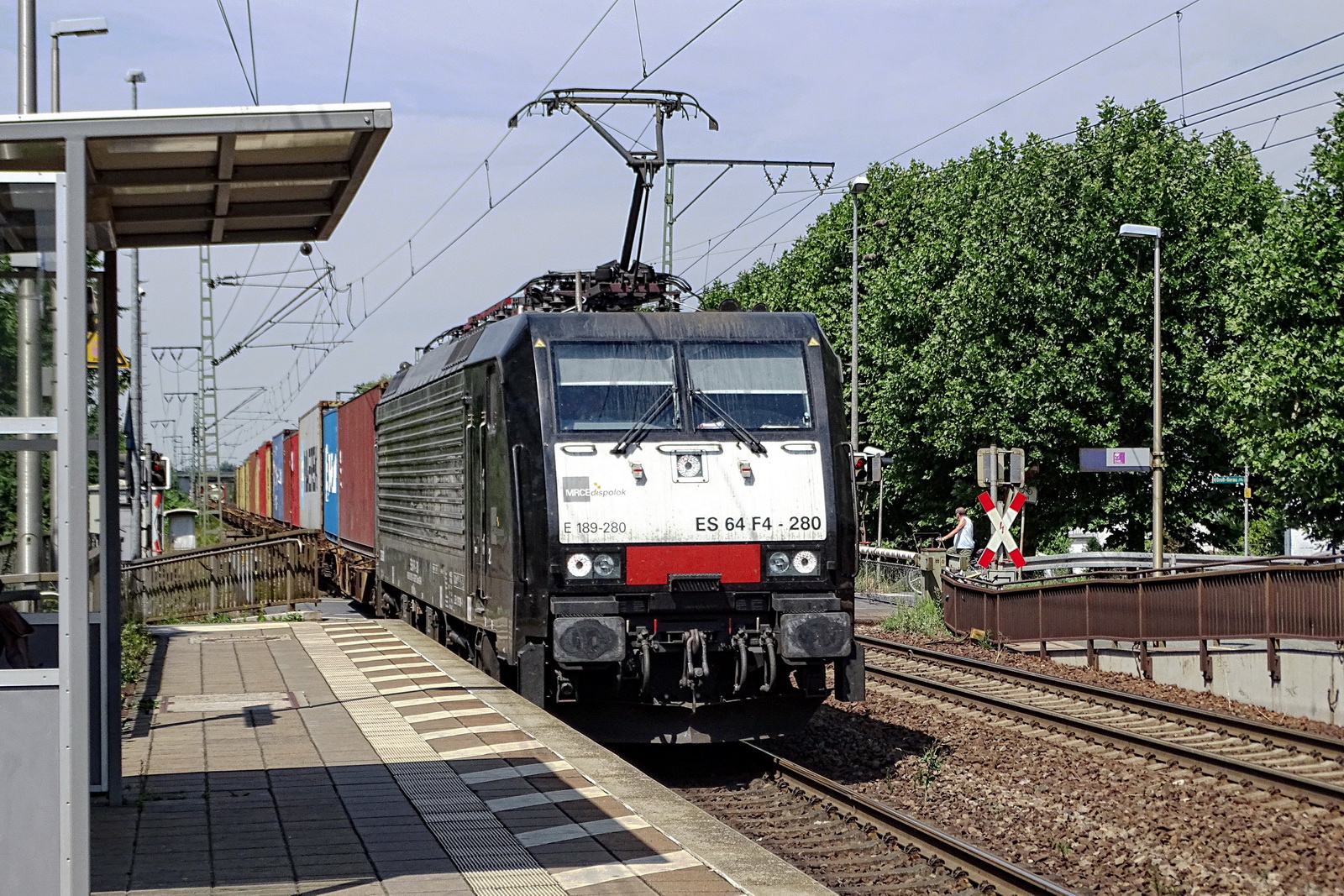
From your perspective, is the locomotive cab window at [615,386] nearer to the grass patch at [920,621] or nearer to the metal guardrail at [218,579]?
the grass patch at [920,621]

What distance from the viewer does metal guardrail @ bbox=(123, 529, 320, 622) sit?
22.6 meters

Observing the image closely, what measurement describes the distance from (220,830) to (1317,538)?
2234 cm

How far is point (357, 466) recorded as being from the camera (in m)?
22.3

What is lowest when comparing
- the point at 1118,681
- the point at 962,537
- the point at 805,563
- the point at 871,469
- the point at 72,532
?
the point at 1118,681

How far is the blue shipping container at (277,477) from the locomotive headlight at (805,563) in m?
32.6

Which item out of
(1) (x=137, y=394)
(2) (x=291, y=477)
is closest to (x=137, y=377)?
(1) (x=137, y=394)

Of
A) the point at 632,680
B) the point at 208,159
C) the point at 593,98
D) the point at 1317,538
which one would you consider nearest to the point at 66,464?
the point at 208,159

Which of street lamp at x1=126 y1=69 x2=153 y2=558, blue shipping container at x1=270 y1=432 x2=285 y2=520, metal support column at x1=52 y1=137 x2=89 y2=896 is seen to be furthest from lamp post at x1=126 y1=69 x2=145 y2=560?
metal support column at x1=52 y1=137 x2=89 y2=896

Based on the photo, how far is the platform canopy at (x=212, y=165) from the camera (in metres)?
5.32

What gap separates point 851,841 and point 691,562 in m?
2.10

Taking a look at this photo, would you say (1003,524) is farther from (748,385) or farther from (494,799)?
(494,799)

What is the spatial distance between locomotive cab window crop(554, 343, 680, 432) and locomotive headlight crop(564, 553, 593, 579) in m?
0.87

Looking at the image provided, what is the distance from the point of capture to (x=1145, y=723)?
1277cm

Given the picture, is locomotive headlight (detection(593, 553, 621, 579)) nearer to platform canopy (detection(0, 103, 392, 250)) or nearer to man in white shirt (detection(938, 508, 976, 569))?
platform canopy (detection(0, 103, 392, 250))
